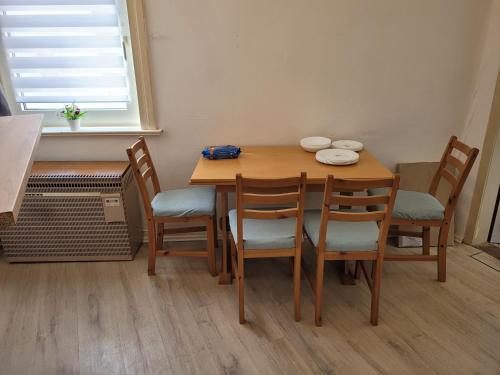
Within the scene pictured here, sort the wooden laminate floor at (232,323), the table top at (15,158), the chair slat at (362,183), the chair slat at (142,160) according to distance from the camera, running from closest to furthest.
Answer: the table top at (15,158), the chair slat at (362,183), the wooden laminate floor at (232,323), the chair slat at (142,160)

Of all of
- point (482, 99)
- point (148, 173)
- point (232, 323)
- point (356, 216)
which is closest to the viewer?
point (356, 216)

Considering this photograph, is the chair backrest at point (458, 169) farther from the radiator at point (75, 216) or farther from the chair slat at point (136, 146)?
the radiator at point (75, 216)

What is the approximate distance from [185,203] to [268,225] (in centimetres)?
57

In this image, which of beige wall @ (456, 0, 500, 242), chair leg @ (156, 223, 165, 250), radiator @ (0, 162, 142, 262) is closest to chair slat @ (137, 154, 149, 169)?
radiator @ (0, 162, 142, 262)

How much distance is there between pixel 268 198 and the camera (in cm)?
169

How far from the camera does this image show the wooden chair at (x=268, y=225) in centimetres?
168

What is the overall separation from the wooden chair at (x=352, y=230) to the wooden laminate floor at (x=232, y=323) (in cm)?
19

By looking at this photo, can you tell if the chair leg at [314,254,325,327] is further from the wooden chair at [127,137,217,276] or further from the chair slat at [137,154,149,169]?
the chair slat at [137,154,149,169]

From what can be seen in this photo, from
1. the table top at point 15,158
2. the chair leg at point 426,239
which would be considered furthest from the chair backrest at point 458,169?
the table top at point 15,158

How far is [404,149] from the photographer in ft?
8.70

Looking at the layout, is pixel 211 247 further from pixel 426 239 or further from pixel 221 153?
pixel 426 239

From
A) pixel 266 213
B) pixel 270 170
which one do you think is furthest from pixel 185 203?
pixel 266 213

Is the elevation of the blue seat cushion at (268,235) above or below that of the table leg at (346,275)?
Answer: above

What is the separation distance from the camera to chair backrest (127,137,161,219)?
2123 mm
